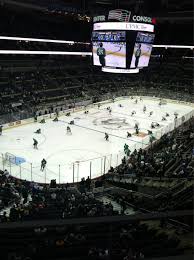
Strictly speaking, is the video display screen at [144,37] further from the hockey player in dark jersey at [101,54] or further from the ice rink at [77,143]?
the ice rink at [77,143]

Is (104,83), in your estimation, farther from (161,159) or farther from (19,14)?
(161,159)

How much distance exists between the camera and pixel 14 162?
17.4 m

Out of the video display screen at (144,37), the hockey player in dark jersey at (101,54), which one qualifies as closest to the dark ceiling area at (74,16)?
the video display screen at (144,37)

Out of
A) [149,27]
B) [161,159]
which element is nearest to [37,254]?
[161,159]

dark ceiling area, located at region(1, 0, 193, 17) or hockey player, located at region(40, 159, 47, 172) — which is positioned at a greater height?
dark ceiling area, located at region(1, 0, 193, 17)

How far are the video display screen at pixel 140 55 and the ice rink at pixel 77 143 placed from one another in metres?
4.88

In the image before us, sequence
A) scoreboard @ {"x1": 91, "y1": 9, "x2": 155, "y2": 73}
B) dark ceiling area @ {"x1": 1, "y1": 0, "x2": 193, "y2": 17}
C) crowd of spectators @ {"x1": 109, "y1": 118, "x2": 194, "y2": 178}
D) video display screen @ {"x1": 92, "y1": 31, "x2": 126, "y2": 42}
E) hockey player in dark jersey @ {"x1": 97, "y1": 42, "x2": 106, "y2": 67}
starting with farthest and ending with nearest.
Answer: dark ceiling area @ {"x1": 1, "y1": 0, "x2": 193, "y2": 17} < hockey player in dark jersey @ {"x1": 97, "y1": 42, "x2": 106, "y2": 67} < video display screen @ {"x1": 92, "y1": 31, "x2": 126, "y2": 42} < scoreboard @ {"x1": 91, "y1": 9, "x2": 155, "y2": 73} < crowd of spectators @ {"x1": 109, "y1": 118, "x2": 194, "y2": 178}

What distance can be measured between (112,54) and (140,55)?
1665mm

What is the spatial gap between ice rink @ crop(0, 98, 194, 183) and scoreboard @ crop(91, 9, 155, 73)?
190 inches

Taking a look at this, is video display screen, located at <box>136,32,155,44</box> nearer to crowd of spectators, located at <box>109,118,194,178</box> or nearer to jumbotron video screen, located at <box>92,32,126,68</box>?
jumbotron video screen, located at <box>92,32,126,68</box>

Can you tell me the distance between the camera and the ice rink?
664 inches

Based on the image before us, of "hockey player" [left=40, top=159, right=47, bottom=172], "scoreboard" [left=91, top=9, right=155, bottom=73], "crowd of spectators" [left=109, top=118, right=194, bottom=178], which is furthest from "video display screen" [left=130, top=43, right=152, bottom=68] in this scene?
"hockey player" [left=40, top=159, right=47, bottom=172]

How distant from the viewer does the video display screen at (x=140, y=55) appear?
18219 millimetres

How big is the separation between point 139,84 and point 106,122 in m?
20.3
